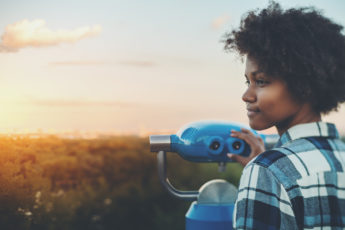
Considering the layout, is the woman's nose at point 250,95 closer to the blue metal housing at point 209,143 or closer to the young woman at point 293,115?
the young woman at point 293,115

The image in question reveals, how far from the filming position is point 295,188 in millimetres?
1066

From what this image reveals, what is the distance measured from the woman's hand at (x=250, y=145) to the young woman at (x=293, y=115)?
0.19 meters

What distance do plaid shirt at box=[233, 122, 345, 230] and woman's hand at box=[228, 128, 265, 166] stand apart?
27 cm

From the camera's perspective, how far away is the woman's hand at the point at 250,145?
1.42 m

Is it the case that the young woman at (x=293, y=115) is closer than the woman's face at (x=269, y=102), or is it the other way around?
the young woman at (x=293, y=115)

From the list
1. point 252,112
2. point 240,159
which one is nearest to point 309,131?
point 252,112

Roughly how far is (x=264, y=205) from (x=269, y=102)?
0.29 m

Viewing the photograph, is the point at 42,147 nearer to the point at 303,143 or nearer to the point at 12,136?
the point at 12,136

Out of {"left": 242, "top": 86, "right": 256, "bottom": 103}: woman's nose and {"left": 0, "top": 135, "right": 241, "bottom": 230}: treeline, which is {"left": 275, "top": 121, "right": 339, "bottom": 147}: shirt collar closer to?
{"left": 242, "top": 86, "right": 256, "bottom": 103}: woman's nose

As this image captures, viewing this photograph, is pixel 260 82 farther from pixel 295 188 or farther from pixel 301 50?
pixel 295 188

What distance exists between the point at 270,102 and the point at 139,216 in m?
1.82

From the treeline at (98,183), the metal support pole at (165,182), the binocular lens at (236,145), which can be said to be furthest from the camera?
the treeline at (98,183)

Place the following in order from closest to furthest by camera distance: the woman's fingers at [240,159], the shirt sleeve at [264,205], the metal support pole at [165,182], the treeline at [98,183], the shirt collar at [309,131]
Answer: the shirt sleeve at [264,205]
the shirt collar at [309,131]
the woman's fingers at [240,159]
the metal support pole at [165,182]
the treeline at [98,183]

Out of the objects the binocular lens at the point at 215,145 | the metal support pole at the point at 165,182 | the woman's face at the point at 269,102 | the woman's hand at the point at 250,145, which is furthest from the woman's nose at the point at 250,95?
the metal support pole at the point at 165,182
